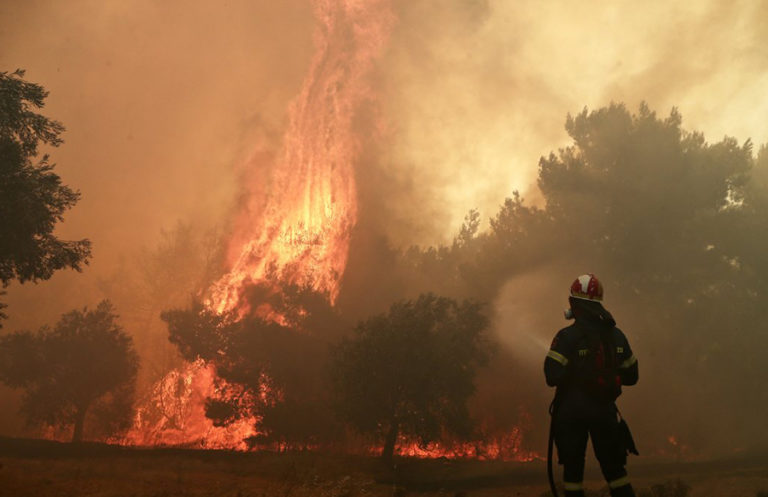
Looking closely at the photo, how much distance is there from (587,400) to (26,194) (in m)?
18.2

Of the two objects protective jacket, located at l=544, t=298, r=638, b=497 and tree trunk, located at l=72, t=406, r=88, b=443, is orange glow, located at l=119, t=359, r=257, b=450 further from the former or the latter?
protective jacket, located at l=544, t=298, r=638, b=497

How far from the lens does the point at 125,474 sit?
1817 centimetres

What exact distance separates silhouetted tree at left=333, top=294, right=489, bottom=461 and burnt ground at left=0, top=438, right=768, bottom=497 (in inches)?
84.7

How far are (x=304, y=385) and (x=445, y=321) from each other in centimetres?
1404

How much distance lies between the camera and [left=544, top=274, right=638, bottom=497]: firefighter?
6625 mm

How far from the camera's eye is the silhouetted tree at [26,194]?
53.6ft

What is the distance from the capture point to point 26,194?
16.6 m

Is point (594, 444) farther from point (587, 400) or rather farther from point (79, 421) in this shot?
point (79, 421)

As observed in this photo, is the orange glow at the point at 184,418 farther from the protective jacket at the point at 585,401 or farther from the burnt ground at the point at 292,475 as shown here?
the protective jacket at the point at 585,401

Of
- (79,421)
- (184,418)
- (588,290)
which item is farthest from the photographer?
(184,418)

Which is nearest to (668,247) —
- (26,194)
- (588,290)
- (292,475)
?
(292,475)

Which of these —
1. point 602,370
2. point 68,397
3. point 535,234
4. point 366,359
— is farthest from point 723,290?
point 68,397

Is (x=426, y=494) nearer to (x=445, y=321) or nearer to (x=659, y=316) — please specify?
(x=445, y=321)

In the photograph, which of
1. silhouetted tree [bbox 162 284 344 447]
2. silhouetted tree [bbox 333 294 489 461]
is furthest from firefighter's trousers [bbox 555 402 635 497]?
silhouetted tree [bbox 162 284 344 447]
